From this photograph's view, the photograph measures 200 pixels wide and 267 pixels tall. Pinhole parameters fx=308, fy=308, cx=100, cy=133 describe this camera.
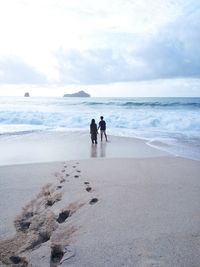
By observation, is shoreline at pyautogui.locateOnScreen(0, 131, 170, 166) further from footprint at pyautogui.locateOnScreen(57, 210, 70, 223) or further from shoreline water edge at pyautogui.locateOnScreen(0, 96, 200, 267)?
footprint at pyautogui.locateOnScreen(57, 210, 70, 223)

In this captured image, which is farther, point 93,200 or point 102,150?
point 102,150

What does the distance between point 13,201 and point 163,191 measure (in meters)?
2.74

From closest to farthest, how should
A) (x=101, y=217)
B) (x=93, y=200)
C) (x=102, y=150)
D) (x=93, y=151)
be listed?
(x=101, y=217)
(x=93, y=200)
(x=93, y=151)
(x=102, y=150)

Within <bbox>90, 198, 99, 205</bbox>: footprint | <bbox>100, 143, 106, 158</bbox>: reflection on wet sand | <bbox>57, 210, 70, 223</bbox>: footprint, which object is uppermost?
<bbox>90, 198, 99, 205</bbox>: footprint

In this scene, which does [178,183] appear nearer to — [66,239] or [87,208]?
[87,208]

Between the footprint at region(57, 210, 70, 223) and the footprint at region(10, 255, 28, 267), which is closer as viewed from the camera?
the footprint at region(10, 255, 28, 267)

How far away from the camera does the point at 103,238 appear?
3.76m

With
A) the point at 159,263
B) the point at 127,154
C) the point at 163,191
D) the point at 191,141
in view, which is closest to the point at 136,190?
the point at 163,191

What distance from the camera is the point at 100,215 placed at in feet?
14.8

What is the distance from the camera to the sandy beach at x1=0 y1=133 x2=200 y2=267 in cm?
340

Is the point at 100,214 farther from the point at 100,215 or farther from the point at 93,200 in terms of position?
the point at 93,200

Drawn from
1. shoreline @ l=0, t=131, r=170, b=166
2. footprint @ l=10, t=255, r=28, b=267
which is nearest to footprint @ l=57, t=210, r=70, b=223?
footprint @ l=10, t=255, r=28, b=267

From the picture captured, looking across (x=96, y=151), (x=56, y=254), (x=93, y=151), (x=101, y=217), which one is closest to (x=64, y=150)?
(x=93, y=151)

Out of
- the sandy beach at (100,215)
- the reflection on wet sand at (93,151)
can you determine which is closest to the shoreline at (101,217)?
the sandy beach at (100,215)
